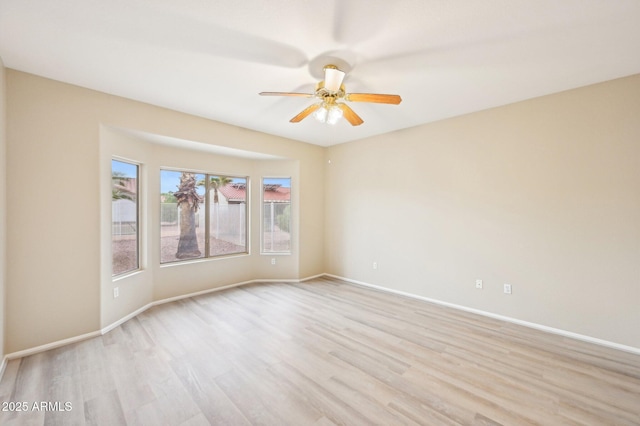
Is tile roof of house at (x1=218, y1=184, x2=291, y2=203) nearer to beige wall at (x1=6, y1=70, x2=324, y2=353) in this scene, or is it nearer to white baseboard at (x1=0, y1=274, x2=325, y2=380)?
beige wall at (x1=6, y1=70, x2=324, y2=353)

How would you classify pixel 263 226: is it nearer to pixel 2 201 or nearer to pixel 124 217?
pixel 124 217

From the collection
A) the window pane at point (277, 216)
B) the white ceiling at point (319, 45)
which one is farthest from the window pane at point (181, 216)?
the white ceiling at point (319, 45)

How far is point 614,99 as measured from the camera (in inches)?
106

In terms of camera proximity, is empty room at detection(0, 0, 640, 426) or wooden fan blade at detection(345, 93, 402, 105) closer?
empty room at detection(0, 0, 640, 426)

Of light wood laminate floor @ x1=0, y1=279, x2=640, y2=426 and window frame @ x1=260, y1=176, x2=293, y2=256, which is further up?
window frame @ x1=260, y1=176, x2=293, y2=256

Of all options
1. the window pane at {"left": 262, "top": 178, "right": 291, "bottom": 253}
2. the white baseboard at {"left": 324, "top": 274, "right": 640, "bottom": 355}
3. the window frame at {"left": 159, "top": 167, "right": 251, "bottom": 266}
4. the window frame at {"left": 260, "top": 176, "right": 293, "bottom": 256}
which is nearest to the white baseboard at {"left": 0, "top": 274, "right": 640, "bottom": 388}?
the white baseboard at {"left": 324, "top": 274, "right": 640, "bottom": 355}

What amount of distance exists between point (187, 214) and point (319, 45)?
139 inches

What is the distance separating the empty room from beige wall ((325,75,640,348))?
2 centimetres

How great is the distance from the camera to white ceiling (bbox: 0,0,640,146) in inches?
70.0

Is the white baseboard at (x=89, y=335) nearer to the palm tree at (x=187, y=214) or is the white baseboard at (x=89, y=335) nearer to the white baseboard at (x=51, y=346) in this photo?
the white baseboard at (x=51, y=346)

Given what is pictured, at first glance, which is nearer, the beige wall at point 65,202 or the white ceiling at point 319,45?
the white ceiling at point 319,45

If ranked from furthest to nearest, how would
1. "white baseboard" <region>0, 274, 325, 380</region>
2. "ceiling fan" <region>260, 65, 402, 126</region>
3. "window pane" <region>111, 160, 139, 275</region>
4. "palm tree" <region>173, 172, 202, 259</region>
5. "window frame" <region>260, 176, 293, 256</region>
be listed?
1. "window frame" <region>260, 176, 293, 256</region>
2. "palm tree" <region>173, 172, 202, 259</region>
3. "window pane" <region>111, 160, 139, 275</region>
4. "white baseboard" <region>0, 274, 325, 380</region>
5. "ceiling fan" <region>260, 65, 402, 126</region>

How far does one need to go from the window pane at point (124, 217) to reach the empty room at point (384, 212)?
0.08ft

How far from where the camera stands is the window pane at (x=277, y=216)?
522 centimetres
